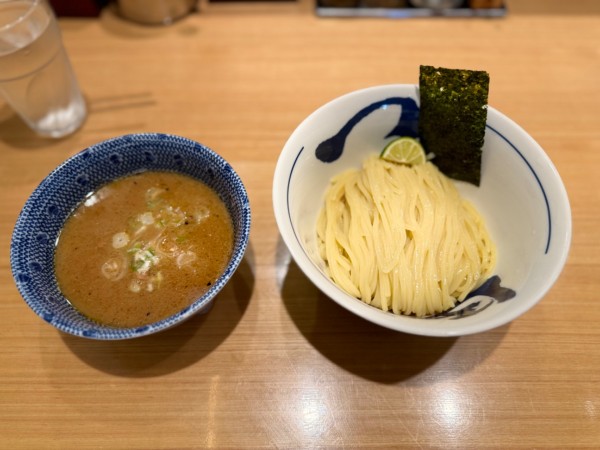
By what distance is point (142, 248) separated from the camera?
4.50 ft

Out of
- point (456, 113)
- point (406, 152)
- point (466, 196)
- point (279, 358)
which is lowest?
point (279, 358)

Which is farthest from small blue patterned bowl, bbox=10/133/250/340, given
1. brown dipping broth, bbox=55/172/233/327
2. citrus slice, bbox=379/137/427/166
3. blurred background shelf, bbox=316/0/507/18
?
blurred background shelf, bbox=316/0/507/18

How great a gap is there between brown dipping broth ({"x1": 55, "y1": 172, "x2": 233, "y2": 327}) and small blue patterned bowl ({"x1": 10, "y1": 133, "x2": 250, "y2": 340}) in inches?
1.3

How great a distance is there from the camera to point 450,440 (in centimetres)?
122

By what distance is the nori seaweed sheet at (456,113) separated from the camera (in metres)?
1.40

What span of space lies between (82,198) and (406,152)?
107 cm

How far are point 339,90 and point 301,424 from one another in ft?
4.67

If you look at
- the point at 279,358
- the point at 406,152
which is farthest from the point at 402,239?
the point at 279,358

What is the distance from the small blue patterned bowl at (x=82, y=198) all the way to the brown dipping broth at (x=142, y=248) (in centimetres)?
3

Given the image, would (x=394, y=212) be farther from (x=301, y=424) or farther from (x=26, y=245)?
(x=26, y=245)

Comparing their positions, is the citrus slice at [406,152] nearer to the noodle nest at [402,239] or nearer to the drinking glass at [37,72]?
the noodle nest at [402,239]

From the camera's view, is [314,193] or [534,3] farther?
[534,3]

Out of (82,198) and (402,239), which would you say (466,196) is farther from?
(82,198)

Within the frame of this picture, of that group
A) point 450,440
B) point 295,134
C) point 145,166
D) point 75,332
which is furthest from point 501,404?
point 145,166
